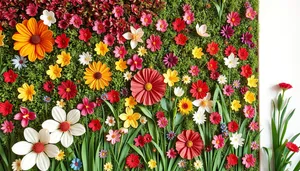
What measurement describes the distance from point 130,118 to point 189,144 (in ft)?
0.76

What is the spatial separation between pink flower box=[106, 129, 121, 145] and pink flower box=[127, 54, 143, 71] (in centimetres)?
23

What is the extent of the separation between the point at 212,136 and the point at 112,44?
19.6 inches

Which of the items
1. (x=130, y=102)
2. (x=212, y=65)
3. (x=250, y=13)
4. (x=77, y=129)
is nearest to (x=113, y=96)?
(x=130, y=102)

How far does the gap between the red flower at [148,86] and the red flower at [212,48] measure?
0.68 ft

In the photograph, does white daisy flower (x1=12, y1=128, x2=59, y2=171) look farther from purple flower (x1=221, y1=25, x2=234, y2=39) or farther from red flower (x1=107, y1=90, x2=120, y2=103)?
purple flower (x1=221, y1=25, x2=234, y2=39)

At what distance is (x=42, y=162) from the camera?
37.9 inches

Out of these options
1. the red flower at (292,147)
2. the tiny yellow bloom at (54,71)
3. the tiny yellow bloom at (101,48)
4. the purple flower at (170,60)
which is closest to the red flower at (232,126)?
the red flower at (292,147)

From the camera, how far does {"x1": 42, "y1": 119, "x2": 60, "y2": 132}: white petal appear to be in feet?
3.16

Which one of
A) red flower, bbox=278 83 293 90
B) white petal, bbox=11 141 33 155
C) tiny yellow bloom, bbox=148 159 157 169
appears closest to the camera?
white petal, bbox=11 141 33 155

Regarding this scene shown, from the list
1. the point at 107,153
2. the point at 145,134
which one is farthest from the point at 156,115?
the point at 107,153

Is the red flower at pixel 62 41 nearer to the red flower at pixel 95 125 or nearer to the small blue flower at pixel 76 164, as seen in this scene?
the red flower at pixel 95 125

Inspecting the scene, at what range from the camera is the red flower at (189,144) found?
3.47 feet

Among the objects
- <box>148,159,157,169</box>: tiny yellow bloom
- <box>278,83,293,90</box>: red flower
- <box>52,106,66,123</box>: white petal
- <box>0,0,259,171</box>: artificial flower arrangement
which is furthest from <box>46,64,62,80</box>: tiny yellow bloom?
<box>278,83,293,90</box>: red flower

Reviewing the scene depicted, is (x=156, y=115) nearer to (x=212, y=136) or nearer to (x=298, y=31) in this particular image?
(x=212, y=136)
